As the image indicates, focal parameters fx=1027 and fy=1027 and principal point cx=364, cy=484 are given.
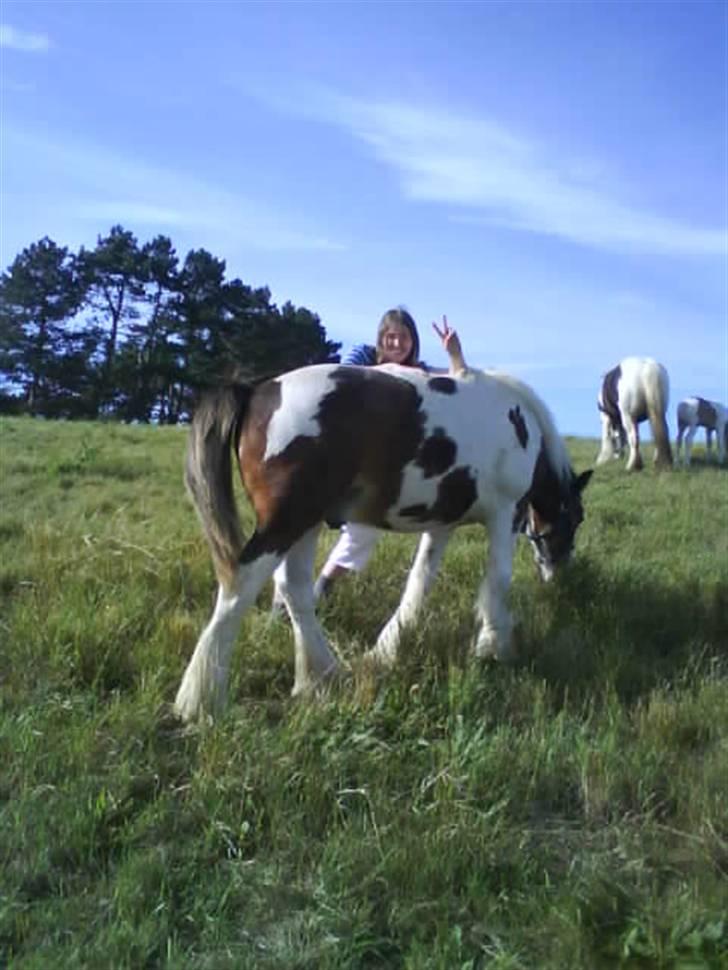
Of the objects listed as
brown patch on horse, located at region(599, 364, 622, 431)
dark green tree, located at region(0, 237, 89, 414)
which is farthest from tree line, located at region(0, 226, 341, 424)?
brown patch on horse, located at region(599, 364, 622, 431)

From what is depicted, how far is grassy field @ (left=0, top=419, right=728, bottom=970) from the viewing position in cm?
286

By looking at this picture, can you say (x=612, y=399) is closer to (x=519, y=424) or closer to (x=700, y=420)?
(x=700, y=420)

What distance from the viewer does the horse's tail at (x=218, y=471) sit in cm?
459

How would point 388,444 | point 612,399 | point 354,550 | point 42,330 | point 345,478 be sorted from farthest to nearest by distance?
1. point 42,330
2. point 612,399
3. point 354,550
4. point 388,444
5. point 345,478

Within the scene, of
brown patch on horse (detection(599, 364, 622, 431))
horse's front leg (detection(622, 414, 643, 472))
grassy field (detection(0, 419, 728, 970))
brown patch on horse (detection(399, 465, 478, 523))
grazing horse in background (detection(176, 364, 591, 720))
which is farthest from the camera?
brown patch on horse (detection(599, 364, 622, 431))

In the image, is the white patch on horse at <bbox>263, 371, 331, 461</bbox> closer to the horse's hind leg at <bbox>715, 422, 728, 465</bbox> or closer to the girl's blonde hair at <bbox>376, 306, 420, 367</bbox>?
the girl's blonde hair at <bbox>376, 306, 420, 367</bbox>

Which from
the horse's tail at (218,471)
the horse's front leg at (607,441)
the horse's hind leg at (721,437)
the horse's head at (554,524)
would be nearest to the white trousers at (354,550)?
the horse's head at (554,524)

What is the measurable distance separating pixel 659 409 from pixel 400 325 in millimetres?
9409

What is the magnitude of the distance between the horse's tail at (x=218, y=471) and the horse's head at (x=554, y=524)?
242 centimetres

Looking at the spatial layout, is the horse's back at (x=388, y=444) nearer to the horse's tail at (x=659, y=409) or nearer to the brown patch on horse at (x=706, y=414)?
the horse's tail at (x=659, y=409)

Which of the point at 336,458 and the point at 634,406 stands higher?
the point at 634,406

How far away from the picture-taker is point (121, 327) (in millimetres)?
40344

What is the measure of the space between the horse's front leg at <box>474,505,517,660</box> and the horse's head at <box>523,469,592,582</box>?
3.03 feet

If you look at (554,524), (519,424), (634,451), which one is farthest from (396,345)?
(634,451)
